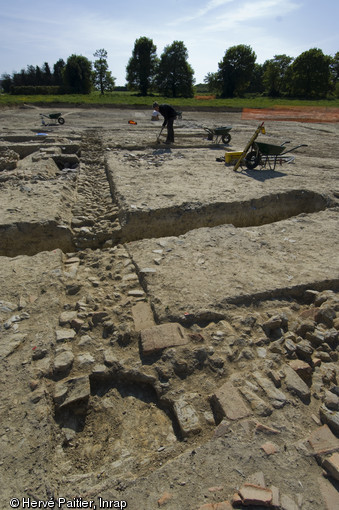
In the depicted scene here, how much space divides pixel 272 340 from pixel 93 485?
5.03 ft

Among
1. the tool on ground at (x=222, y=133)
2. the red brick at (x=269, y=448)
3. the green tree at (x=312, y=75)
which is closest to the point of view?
the red brick at (x=269, y=448)

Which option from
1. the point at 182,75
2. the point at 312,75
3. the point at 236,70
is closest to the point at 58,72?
the point at 182,75

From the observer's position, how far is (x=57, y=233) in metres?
3.94

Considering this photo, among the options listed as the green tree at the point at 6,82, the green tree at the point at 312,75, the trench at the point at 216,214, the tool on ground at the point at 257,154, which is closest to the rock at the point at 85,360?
the trench at the point at 216,214

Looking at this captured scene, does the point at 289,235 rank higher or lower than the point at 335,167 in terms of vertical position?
lower

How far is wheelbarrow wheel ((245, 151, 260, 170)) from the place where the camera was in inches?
247

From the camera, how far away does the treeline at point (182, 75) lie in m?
45.5

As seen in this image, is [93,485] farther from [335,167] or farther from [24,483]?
[335,167]

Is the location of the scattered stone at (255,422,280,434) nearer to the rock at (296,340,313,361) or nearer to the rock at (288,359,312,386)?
the rock at (288,359,312,386)

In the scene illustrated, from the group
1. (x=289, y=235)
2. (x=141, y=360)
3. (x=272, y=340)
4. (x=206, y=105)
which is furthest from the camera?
(x=206, y=105)

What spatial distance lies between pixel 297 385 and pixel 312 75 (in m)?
56.4

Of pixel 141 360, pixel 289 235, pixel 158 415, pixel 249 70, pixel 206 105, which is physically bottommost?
pixel 158 415

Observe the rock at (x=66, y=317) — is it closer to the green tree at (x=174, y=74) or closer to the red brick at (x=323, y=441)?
the red brick at (x=323, y=441)

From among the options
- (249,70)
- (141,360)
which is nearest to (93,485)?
(141,360)
